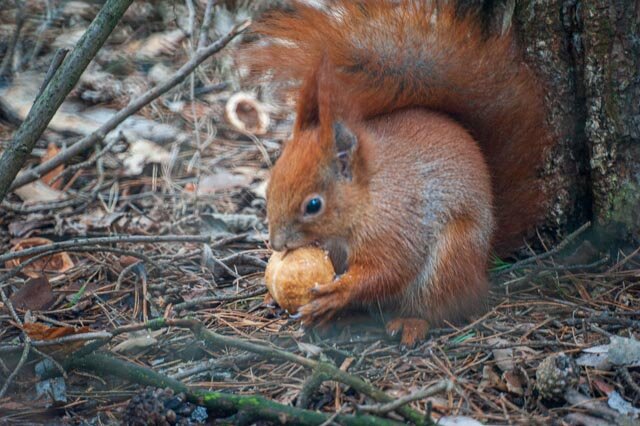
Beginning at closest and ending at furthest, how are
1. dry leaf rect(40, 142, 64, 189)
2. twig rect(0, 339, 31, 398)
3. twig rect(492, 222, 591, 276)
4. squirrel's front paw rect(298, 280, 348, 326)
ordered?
1. twig rect(0, 339, 31, 398)
2. squirrel's front paw rect(298, 280, 348, 326)
3. twig rect(492, 222, 591, 276)
4. dry leaf rect(40, 142, 64, 189)

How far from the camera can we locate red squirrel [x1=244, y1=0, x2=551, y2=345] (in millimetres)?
2430

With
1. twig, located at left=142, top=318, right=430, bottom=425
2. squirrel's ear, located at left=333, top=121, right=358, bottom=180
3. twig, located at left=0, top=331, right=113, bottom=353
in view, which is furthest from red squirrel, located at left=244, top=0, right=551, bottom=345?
twig, located at left=0, top=331, right=113, bottom=353

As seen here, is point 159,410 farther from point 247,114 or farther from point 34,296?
point 247,114

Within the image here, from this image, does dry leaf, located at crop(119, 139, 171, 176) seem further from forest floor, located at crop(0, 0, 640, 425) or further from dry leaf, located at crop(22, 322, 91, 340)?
dry leaf, located at crop(22, 322, 91, 340)

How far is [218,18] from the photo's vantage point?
524 centimetres

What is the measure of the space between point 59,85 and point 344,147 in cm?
86

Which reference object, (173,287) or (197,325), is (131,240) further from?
(197,325)

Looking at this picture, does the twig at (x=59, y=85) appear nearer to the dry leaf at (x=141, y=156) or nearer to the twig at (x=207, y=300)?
the twig at (x=207, y=300)

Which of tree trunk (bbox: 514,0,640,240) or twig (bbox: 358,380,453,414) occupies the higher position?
tree trunk (bbox: 514,0,640,240)

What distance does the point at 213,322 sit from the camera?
2631 mm

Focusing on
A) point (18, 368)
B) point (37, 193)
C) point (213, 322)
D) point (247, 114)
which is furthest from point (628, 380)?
point (247, 114)

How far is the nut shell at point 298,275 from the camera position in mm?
2451

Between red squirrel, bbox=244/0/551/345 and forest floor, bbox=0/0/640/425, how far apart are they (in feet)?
0.51

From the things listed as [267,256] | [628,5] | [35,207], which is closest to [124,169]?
[35,207]
